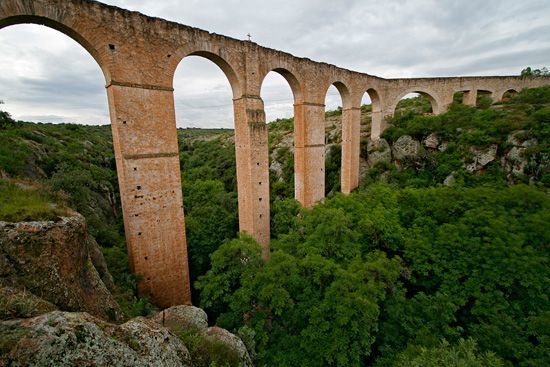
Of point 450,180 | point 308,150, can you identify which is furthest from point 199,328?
point 450,180

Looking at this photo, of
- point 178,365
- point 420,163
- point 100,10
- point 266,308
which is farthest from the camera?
point 420,163

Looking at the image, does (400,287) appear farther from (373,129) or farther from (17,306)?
(373,129)

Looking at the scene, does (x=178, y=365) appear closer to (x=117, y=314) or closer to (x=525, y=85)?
→ (x=117, y=314)

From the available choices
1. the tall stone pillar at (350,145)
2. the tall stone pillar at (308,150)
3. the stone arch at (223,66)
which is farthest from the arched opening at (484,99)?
the stone arch at (223,66)

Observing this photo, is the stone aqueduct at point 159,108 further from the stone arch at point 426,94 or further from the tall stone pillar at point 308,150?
the stone arch at point 426,94

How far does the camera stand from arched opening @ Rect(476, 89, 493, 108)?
67.1ft

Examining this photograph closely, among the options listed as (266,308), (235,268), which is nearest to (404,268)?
(266,308)

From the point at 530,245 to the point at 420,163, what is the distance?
1080 cm

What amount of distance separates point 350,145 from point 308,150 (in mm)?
4122

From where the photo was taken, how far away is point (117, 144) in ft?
25.4

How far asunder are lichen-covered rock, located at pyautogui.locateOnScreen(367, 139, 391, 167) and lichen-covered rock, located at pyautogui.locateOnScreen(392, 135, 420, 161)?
1.58 feet

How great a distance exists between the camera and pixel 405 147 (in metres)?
17.6

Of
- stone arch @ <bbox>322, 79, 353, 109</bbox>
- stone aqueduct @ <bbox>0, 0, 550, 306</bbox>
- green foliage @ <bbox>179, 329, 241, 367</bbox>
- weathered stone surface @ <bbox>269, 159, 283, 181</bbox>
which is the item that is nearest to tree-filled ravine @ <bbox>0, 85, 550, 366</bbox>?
stone aqueduct @ <bbox>0, 0, 550, 306</bbox>

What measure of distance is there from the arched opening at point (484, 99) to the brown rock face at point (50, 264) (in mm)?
25868
